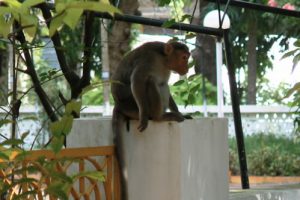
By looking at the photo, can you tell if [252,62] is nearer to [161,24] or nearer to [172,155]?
[161,24]

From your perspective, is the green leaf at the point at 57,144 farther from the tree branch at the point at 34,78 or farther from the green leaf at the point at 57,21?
the tree branch at the point at 34,78

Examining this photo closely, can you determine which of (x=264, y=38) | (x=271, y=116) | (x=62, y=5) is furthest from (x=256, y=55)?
(x=62, y=5)

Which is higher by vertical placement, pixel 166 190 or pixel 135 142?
pixel 135 142

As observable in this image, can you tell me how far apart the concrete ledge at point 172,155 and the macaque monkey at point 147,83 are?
0.10m

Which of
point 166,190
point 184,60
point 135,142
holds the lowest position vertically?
point 166,190

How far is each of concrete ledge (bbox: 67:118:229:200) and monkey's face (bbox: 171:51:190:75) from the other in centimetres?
71

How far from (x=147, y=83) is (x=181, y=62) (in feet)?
1.15

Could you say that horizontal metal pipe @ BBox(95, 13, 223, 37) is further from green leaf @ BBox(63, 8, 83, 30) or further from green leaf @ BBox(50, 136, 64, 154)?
green leaf @ BBox(63, 8, 83, 30)

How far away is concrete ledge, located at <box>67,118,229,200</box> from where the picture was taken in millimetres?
2900

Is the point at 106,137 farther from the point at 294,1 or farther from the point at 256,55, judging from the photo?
the point at 256,55

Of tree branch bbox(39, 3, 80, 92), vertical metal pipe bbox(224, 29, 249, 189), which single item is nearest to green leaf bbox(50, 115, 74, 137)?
tree branch bbox(39, 3, 80, 92)

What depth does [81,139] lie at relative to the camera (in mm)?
3277

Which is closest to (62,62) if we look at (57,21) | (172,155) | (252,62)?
(172,155)

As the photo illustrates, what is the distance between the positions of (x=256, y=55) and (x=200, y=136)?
16.1 meters
